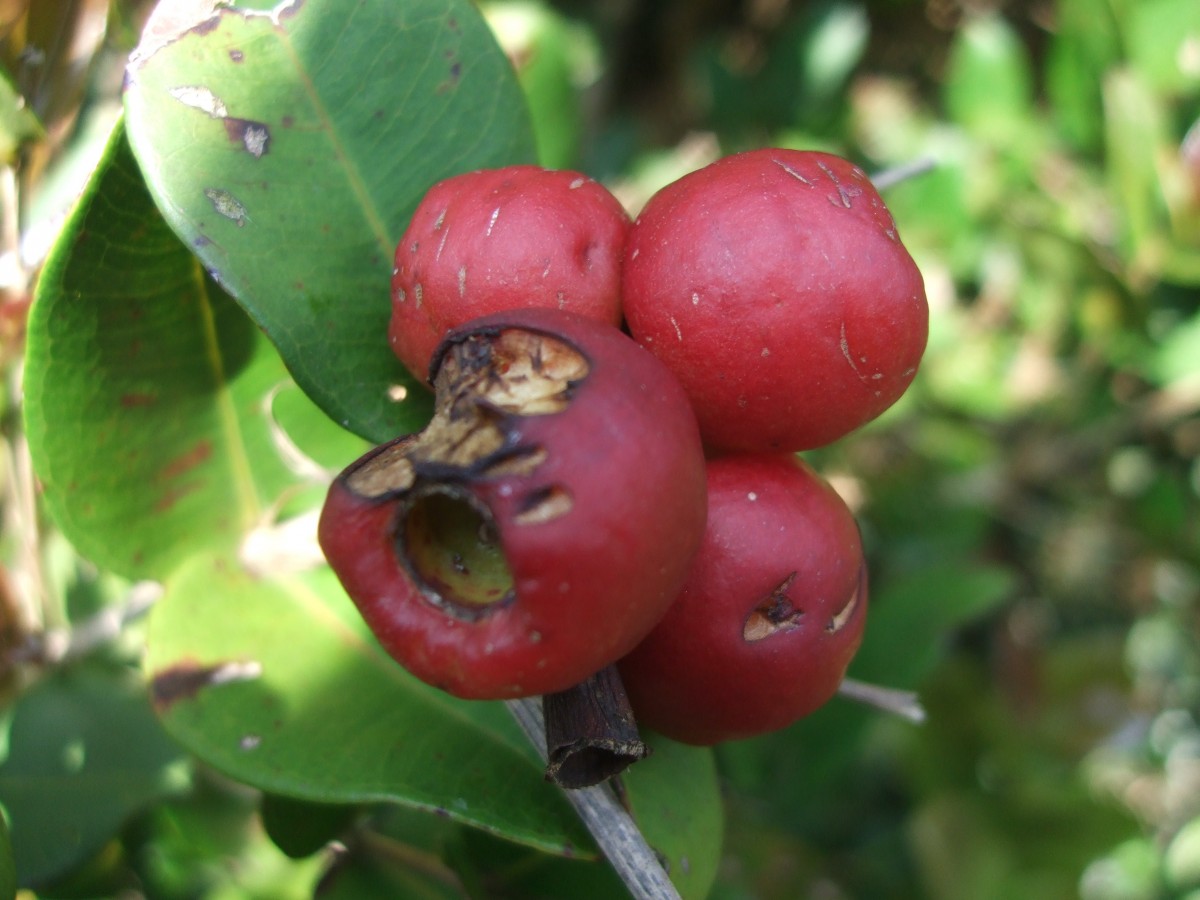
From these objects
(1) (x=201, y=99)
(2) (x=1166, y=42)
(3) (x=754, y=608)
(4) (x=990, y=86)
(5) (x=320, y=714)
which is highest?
(1) (x=201, y=99)

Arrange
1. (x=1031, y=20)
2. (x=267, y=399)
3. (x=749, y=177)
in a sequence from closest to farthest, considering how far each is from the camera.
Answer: (x=749, y=177) < (x=267, y=399) < (x=1031, y=20)

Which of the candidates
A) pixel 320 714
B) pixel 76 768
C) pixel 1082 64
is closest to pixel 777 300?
pixel 320 714

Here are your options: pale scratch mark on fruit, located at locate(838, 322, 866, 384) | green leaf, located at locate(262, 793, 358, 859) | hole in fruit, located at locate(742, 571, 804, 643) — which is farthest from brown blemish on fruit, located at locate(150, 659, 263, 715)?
pale scratch mark on fruit, located at locate(838, 322, 866, 384)

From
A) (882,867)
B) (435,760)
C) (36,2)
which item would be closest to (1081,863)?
(882,867)

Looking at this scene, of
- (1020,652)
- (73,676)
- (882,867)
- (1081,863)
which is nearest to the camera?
(73,676)

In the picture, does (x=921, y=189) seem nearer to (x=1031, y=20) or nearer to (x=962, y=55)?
(x=962, y=55)

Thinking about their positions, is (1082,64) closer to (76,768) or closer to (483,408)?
(483,408)

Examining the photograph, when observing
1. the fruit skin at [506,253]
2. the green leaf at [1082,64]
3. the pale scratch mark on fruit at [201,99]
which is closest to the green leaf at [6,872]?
the fruit skin at [506,253]
